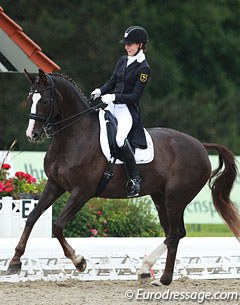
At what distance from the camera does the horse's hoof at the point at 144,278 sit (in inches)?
328

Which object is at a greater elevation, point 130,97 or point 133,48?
point 133,48

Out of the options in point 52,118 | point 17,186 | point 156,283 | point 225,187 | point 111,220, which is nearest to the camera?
point 52,118

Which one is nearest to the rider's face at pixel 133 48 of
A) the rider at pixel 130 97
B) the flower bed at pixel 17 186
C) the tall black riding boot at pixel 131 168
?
the rider at pixel 130 97

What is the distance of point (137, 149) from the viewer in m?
8.27

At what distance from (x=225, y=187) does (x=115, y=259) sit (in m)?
1.31

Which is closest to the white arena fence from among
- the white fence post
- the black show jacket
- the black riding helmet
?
the white fence post

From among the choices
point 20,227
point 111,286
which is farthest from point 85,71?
point 111,286

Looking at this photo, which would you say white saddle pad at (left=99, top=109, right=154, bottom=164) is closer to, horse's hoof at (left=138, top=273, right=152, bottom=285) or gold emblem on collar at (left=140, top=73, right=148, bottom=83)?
gold emblem on collar at (left=140, top=73, right=148, bottom=83)

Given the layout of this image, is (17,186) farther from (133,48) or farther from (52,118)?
(133,48)

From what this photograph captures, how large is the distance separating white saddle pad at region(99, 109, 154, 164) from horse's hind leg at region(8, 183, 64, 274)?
1.78 feet

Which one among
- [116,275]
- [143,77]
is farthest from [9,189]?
[143,77]

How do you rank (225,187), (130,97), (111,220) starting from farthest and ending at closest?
(111,220) → (225,187) → (130,97)

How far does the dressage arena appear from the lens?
738cm

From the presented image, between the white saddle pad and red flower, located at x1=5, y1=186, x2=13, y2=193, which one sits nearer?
the white saddle pad
